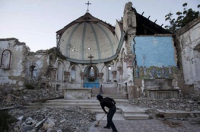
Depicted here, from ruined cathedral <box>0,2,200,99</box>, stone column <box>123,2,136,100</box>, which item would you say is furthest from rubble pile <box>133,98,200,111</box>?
stone column <box>123,2,136,100</box>

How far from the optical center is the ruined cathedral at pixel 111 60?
12.1 meters

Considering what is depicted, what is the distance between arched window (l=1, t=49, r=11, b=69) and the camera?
15.3 metres

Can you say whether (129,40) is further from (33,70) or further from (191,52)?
(33,70)

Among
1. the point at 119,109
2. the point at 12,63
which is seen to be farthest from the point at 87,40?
the point at 119,109

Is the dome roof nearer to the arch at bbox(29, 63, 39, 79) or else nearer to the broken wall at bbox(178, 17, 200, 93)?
the arch at bbox(29, 63, 39, 79)

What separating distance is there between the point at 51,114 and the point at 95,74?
18.2 m

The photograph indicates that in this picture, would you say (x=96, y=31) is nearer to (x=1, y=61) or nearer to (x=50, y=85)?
(x=50, y=85)

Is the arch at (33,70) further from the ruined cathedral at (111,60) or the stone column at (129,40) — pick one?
the stone column at (129,40)

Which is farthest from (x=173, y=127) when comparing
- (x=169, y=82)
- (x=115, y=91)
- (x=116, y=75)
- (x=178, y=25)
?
(x=178, y=25)

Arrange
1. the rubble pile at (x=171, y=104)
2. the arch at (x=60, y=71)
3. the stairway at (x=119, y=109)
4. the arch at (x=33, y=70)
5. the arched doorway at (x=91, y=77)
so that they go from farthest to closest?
the arched doorway at (x=91, y=77), the arch at (x=60, y=71), the arch at (x=33, y=70), the rubble pile at (x=171, y=104), the stairway at (x=119, y=109)

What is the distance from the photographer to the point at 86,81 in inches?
958

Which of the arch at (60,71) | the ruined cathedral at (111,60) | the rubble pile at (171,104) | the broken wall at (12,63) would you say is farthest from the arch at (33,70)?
the rubble pile at (171,104)

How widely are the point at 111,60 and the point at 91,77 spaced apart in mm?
5156

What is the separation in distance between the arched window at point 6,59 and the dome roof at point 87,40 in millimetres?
7972
